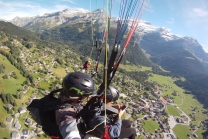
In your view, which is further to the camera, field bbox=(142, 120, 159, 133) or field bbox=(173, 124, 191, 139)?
field bbox=(173, 124, 191, 139)

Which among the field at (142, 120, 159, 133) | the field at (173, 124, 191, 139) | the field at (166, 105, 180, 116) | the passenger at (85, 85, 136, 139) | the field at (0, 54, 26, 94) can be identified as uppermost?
the passenger at (85, 85, 136, 139)

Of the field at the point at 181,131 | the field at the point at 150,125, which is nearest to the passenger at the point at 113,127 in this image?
the field at the point at 150,125

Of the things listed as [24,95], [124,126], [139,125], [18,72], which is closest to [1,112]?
[24,95]

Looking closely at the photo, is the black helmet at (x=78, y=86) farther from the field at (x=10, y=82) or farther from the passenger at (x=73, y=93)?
the field at (x=10, y=82)

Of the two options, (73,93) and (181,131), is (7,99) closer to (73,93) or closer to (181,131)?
(73,93)

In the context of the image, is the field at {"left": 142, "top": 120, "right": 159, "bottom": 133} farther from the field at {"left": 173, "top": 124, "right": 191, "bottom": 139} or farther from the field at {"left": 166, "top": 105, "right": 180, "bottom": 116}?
the field at {"left": 166, "top": 105, "right": 180, "bottom": 116}

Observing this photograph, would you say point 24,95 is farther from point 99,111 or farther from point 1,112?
point 99,111

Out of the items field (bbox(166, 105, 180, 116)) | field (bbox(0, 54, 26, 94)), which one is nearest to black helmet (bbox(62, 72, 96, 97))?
field (bbox(0, 54, 26, 94))
